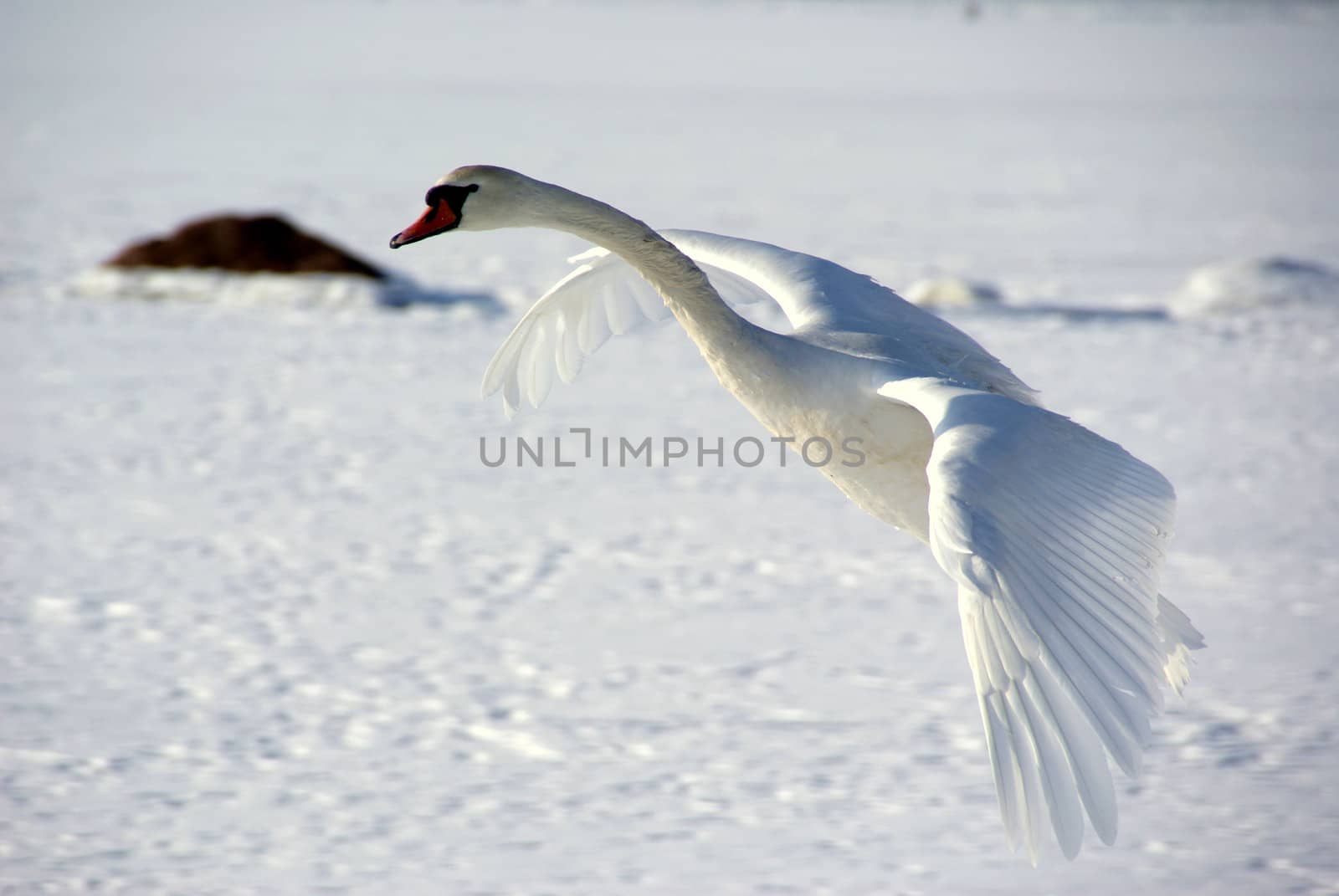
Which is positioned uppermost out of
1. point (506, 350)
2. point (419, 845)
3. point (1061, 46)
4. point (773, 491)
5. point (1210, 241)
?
point (1061, 46)

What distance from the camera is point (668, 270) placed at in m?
3.88

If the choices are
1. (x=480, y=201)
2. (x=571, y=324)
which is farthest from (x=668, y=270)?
(x=571, y=324)

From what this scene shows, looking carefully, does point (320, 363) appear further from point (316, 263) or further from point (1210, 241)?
point (1210, 241)

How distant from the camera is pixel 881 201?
17.7m

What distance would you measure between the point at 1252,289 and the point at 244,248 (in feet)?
24.6

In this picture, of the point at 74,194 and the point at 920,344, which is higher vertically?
the point at 74,194

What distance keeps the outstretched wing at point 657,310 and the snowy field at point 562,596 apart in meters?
1.14

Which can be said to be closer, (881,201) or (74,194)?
(74,194)

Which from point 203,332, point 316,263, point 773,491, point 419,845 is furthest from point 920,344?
point 316,263

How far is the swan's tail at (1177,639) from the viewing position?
13.1 ft

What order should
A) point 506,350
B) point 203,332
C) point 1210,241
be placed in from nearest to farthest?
point 506,350 → point 203,332 → point 1210,241

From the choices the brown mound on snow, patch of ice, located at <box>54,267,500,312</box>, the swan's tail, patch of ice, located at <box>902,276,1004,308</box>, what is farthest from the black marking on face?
the brown mound on snow

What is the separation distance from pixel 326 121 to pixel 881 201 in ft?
39.3

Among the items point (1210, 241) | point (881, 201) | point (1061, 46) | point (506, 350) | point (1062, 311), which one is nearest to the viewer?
point (506, 350)
